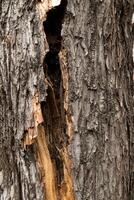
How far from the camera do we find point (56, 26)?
1.72 m

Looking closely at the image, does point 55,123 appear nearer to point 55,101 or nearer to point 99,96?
point 55,101

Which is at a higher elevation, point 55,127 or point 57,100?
point 57,100

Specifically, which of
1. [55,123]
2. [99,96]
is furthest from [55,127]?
[99,96]

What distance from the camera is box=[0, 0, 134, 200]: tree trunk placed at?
1691mm

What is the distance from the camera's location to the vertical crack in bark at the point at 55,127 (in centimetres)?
171

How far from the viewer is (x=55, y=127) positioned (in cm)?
173

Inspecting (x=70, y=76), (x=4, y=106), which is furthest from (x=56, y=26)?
(x=4, y=106)

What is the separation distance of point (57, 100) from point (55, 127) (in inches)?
4.1

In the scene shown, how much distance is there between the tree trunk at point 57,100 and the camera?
169 cm

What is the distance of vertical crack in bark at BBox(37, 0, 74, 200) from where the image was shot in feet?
5.60

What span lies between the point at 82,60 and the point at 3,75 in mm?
311

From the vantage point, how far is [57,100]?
172cm

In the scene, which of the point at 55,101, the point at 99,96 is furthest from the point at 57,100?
the point at 99,96

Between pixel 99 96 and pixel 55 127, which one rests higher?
pixel 99 96
